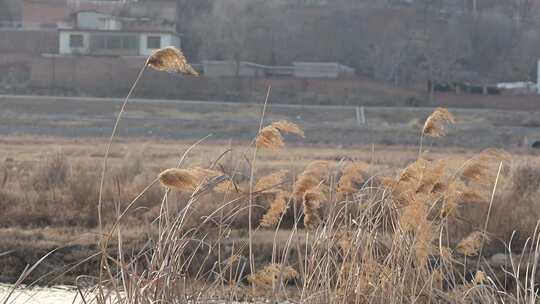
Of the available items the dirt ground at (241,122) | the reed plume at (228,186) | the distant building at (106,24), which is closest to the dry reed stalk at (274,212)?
the reed plume at (228,186)

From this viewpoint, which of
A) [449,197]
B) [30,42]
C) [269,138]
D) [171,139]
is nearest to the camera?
[269,138]

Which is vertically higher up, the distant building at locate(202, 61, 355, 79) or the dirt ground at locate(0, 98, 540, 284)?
the distant building at locate(202, 61, 355, 79)

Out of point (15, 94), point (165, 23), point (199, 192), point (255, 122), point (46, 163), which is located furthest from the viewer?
point (165, 23)

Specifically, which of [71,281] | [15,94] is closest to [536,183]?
[71,281]

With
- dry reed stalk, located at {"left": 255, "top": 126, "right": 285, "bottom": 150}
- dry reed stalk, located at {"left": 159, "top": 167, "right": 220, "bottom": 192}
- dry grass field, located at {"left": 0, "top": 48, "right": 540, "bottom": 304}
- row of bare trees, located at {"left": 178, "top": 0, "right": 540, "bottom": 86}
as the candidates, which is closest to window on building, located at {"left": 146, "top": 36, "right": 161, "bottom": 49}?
row of bare trees, located at {"left": 178, "top": 0, "right": 540, "bottom": 86}

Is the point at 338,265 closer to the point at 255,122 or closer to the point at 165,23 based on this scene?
the point at 255,122

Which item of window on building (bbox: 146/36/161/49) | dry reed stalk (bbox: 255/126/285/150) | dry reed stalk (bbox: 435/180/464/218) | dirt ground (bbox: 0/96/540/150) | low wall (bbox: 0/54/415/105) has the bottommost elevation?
dirt ground (bbox: 0/96/540/150)

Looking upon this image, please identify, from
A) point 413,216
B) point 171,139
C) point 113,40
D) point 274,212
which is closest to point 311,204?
point 274,212

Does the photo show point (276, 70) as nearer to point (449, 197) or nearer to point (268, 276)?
point (449, 197)

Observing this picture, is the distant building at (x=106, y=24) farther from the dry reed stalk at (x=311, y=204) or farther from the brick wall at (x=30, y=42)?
the dry reed stalk at (x=311, y=204)

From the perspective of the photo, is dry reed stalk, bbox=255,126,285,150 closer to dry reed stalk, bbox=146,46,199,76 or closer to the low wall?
dry reed stalk, bbox=146,46,199,76

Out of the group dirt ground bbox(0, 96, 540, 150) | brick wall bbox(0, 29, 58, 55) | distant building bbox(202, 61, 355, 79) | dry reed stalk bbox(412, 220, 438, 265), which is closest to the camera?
dry reed stalk bbox(412, 220, 438, 265)

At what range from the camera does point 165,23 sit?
6806 cm

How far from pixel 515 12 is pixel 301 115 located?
3925 centimetres
